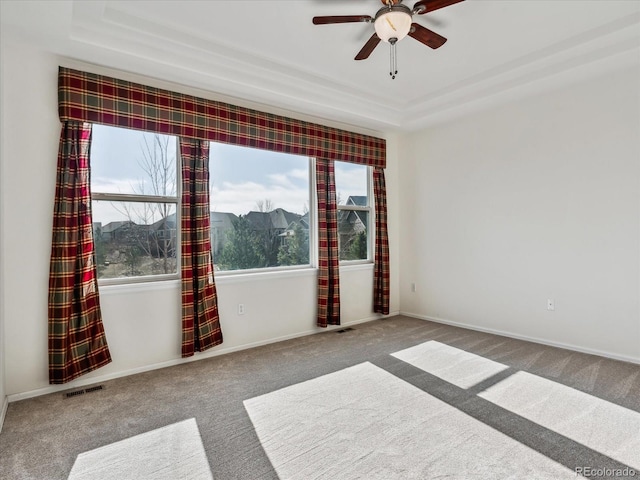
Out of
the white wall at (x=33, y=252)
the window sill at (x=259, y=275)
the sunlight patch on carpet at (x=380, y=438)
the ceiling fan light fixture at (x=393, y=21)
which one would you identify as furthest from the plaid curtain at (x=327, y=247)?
the ceiling fan light fixture at (x=393, y=21)

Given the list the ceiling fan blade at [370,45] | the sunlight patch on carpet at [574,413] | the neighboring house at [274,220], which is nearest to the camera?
the sunlight patch on carpet at [574,413]

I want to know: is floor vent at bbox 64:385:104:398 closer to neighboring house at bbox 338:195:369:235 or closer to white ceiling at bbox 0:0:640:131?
white ceiling at bbox 0:0:640:131

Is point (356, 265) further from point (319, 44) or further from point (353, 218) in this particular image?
point (319, 44)

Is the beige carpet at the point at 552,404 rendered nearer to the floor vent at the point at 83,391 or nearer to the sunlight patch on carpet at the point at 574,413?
the sunlight patch on carpet at the point at 574,413

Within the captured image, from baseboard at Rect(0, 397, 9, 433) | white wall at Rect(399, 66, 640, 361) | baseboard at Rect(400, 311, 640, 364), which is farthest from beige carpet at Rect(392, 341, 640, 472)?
baseboard at Rect(0, 397, 9, 433)

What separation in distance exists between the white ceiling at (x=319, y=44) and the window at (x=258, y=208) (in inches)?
24.7

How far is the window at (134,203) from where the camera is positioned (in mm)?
2938

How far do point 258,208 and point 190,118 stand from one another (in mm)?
1132

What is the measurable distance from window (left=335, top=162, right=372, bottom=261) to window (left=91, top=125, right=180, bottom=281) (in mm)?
2097

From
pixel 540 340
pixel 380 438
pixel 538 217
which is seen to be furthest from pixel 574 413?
pixel 538 217

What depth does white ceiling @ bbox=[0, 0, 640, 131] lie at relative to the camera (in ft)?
8.01

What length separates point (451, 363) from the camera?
3111 mm

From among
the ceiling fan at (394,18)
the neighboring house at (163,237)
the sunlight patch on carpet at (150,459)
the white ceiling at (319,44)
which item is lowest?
the sunlight patch on carpet at (150,459)

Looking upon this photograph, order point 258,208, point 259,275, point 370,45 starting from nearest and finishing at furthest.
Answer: point 370,45, point 259,275, point 258,208
